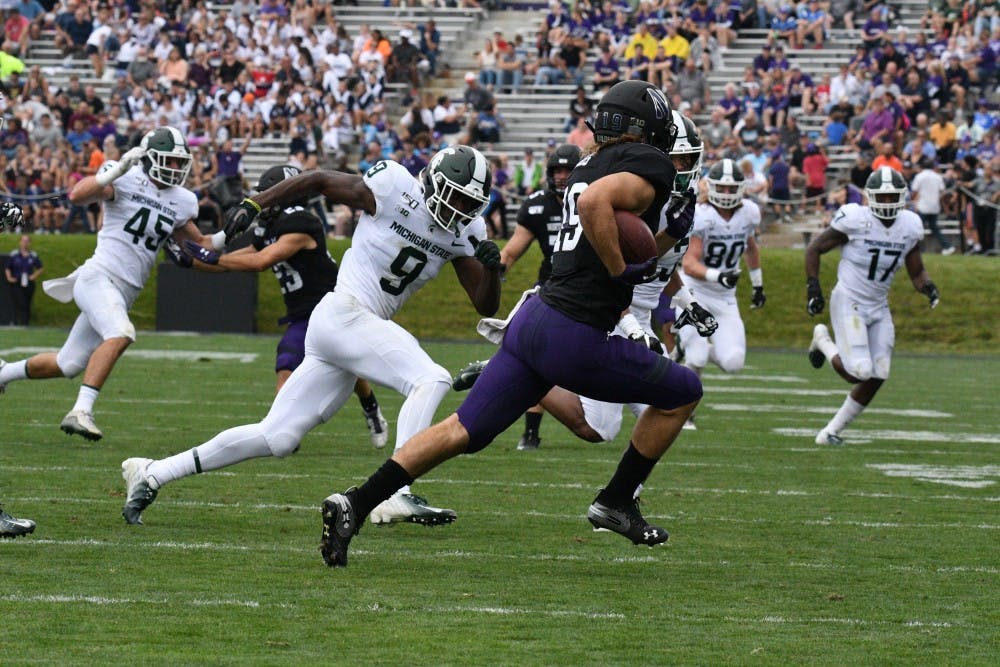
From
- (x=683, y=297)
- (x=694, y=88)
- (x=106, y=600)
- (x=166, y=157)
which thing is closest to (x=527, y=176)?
(x=694, y=88)

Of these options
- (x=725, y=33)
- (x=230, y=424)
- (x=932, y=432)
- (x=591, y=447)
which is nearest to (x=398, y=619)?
(x=591, y=447)

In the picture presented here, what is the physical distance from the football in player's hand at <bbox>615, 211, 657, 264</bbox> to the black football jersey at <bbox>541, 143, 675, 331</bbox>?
0.33ft

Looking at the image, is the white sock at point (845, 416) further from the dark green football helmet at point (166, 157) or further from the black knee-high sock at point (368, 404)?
the dark green football helmet at point (166, 157)

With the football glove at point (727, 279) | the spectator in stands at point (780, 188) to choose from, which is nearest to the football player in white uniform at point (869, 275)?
the football glove at point (727, 279)

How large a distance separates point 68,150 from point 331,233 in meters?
4.14

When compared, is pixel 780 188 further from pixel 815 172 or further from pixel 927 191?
pixel 927 191

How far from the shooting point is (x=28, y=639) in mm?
4102

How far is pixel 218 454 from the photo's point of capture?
5.86 metres

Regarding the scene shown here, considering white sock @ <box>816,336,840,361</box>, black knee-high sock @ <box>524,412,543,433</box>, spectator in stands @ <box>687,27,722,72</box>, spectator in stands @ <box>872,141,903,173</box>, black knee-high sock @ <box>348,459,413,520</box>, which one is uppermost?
black knee-high sock @ <box>348,459,413,520</box>

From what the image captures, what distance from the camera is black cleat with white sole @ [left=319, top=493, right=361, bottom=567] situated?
5117 mm

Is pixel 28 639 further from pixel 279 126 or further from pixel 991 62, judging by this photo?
pixel 279 126

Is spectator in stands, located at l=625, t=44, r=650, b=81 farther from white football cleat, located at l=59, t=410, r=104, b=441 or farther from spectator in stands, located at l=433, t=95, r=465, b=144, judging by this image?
white football cleat, located at l=59, t=410, r=104, b=441

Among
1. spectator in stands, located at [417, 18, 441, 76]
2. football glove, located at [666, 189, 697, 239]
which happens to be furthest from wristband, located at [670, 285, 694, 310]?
spectator in stands, located at [417, 18, 441, 76]

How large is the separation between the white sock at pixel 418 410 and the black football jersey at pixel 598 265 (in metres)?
0.84
